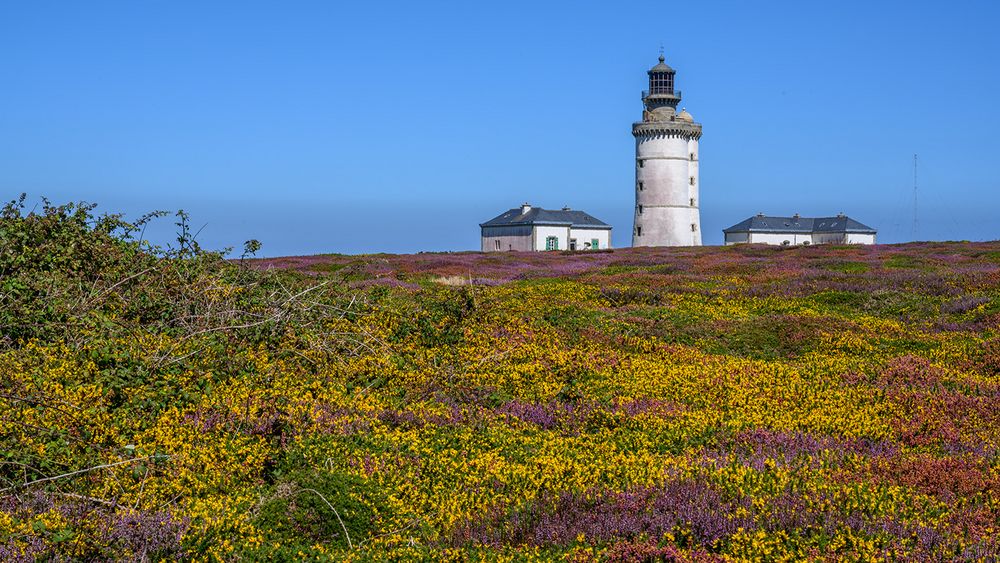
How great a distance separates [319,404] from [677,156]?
306ft

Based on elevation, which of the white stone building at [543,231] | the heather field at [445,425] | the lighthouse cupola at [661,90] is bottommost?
the heather field at [445,425]

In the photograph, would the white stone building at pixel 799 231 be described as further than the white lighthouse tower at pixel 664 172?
Yes

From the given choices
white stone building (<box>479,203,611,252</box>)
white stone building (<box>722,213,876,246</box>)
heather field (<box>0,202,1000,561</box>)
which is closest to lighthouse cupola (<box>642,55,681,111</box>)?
white stone building (<box>479,203,611,252</box>)

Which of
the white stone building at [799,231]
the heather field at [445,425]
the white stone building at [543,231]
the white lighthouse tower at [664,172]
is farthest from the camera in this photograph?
the white stone building at [799,231]

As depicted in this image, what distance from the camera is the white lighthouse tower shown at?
99.1 m

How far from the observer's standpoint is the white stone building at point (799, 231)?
462 feet

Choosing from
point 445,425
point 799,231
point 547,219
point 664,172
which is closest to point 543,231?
point 547,219

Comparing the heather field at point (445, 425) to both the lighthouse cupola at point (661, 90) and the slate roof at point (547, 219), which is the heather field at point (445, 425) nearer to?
the lighthouse cupola at point (661, 90)

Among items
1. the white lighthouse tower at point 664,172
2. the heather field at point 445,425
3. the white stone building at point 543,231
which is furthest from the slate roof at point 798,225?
the heather field at point 445,425

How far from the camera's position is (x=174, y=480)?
8.76 m

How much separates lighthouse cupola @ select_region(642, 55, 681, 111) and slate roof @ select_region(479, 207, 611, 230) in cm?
2107

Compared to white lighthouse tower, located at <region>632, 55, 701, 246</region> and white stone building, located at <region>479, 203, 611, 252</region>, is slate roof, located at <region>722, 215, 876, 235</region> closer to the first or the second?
white stone building, located at <region>479, 203, 611, 252</region>

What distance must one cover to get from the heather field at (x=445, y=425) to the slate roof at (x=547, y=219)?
9420cm

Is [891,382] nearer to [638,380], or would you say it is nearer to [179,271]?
[638,380]
